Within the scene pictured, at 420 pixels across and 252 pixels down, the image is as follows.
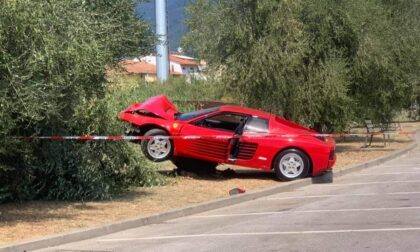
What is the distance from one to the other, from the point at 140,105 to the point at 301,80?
6969 mm

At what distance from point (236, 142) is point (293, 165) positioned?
1400 millimetres

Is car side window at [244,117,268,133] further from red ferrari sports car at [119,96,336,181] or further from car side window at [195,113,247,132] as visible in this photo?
car side window at [195,113,247,132]

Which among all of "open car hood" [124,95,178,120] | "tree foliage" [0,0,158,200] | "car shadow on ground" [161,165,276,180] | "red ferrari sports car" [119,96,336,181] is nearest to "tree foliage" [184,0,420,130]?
"car shadow on ground" [161,165,276,180]

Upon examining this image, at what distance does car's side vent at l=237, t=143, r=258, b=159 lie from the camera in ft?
48.6

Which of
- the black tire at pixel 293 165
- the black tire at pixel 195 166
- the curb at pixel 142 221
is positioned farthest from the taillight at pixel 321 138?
the black tire at pixel 195 166

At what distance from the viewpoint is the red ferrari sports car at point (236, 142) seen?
14680 mm

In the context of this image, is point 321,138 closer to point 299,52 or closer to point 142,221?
point 299,52

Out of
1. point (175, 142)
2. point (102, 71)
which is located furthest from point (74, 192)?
point (175, 142)

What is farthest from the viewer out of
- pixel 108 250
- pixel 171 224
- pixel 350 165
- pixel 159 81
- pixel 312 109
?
pixel 159 81

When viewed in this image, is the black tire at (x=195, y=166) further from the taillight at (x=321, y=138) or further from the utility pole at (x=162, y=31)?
the utility pole at (x=162, y=31)

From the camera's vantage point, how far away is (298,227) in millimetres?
9508

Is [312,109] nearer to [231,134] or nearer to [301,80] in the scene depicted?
[301,80]

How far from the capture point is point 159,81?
44562mm

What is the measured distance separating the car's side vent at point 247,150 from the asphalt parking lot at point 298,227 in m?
1.34
